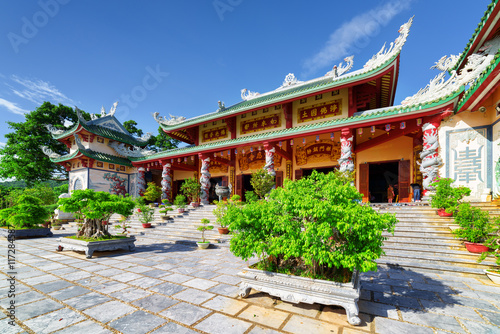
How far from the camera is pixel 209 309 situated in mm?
2965

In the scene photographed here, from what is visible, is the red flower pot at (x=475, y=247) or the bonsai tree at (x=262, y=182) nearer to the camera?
the red flower pot at (x=475, y=247)

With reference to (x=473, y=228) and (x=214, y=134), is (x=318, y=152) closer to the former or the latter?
(x=214, y=134)

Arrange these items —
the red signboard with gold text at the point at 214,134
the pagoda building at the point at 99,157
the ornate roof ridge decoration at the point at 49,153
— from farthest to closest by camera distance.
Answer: the ornate roof ridge decoration at the point at 49,153, the pagoda building at the point at 99,157, the red signboard with gold text at the point at 214,134

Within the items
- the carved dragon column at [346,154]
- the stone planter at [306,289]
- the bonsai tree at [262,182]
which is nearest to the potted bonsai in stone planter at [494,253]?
the stone planter at [306,289]

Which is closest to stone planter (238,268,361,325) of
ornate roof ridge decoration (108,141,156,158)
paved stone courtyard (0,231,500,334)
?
paved stone courtyard (0,231,500,334)

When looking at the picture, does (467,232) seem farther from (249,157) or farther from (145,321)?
(249,157)

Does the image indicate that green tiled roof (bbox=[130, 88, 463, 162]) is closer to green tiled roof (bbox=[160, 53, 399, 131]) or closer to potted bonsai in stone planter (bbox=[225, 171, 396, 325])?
green tiled roof (bbox=[160, 53, 399, 131])

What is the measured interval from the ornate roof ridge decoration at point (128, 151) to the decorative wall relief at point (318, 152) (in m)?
10.7

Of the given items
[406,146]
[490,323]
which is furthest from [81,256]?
[406,146]

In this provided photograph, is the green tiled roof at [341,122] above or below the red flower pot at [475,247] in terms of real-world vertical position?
above

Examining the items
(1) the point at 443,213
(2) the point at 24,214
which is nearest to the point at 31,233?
(2) the point at 24,214

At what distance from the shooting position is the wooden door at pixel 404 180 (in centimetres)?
984

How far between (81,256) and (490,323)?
25.9 ft

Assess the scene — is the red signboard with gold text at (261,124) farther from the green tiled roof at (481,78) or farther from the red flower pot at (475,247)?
the red flower pot at (475,247)
